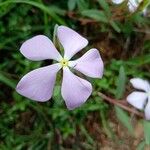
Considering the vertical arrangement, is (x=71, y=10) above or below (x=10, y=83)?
above

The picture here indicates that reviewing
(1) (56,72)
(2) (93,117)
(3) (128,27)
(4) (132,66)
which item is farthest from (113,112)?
(1) (56,72)

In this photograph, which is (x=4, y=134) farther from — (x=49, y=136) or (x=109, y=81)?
(x=109, y=81)

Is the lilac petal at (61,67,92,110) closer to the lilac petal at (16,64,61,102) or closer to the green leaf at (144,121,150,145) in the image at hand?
the lilac petal at (16,64,61,102)

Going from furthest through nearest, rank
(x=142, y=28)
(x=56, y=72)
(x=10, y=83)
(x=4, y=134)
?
(x=142, y=28) → (x=4, y=134) → (x=10, y=83) → (x=56, y=72)

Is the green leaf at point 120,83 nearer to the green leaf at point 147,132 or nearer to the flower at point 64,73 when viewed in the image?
the green leaf at point 147,132

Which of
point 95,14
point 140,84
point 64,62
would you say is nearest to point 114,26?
point 95,14

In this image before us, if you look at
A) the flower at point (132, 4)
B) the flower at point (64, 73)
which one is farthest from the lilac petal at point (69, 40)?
the flower at point (132, 4)
